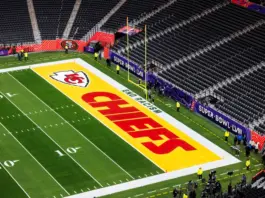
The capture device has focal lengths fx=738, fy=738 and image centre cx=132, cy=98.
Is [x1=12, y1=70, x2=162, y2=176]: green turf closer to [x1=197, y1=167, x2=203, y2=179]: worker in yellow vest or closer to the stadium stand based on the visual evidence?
[x1=197, y1=167, x2=203, y2=179]: worker in yellow vest

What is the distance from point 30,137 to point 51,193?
7.33m

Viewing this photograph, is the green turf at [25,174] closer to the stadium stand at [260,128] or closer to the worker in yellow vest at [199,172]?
the worker in yellow vest at [199,172]

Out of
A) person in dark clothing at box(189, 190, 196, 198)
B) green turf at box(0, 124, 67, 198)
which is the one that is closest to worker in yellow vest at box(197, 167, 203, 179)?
person in dark clothing at box(189, 190, 196, 198)

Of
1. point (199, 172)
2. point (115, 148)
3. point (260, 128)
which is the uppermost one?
point (260, 128)

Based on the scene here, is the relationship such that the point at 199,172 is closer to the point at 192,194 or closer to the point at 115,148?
the point at 192,194

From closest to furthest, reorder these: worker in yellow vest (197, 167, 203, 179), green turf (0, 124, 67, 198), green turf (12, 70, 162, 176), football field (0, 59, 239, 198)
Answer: green turf (0, 124, 67, 198) < football field (0, 59, 239, 198) < worker in yellow vest (197, 167, 203, 179) < green turf (12, 70, 162, 176)

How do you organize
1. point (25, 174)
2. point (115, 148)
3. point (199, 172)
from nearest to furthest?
point (199, 172) < point (25, 174) < point (115, 148)

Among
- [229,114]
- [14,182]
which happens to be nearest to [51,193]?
[14,182]

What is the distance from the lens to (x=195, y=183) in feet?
136

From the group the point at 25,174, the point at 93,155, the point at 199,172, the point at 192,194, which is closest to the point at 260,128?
the point at 199,172

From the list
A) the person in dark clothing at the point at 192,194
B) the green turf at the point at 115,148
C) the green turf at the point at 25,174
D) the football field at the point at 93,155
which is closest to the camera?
the person in dark clothing at the point at 192,194

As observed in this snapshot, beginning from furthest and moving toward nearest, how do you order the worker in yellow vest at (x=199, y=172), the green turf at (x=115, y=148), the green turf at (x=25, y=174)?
the green turf at (x=115, y=148)
the worker in yellow vest at (x=199, y=172)
the green turf at (x=25, y=174)

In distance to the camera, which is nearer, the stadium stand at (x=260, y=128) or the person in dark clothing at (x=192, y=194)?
the person in dark clothing at (x=192, y=194)

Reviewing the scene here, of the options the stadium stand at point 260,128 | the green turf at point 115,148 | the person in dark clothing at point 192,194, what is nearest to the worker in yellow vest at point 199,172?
the green turf at point 115,148
